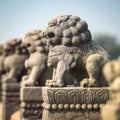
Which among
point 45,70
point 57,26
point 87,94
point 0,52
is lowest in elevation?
point 0,52

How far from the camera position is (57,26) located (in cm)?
693

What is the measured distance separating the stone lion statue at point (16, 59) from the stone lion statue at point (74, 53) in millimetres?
5454

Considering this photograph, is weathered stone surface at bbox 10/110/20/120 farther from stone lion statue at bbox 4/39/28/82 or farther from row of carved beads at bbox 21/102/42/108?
row of carved beads at bbox 21/102/42/108

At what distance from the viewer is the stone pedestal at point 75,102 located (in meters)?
6.28

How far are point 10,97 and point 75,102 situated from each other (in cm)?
594

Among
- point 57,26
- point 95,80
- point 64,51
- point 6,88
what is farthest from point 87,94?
point 6,88

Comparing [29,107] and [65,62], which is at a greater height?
[65,62]

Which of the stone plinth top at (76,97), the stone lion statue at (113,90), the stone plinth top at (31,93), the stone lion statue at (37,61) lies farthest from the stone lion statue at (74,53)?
the stone lion statue at (113,90)

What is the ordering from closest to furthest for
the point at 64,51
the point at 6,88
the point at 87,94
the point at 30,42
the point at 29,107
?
the point at 87,94 < the point at 64,51 < the point at 29,107 < the point at 30,42 < the point at 6,88

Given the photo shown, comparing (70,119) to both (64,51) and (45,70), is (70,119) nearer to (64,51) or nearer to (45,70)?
(64,51)

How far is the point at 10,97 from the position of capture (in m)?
12.1

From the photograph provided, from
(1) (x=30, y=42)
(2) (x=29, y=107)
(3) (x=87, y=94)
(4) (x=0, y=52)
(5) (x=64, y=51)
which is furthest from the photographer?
(4) (x=0, y=52)

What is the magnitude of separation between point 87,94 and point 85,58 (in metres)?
0.57

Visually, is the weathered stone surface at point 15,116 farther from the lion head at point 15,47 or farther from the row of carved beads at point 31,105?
the row of carved beads at point 31,105
